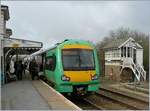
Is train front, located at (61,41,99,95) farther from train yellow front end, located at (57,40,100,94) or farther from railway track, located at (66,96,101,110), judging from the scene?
railway track, located at (66,96,101,110)

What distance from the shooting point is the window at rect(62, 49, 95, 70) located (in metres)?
18.6

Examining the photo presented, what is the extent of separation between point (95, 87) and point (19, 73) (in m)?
13.1

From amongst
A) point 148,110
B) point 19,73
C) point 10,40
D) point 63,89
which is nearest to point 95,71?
point 63,89

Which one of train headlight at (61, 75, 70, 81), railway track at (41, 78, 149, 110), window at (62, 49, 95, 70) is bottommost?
railway track at (41, 78, 149, 110)

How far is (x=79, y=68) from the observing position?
727 inches

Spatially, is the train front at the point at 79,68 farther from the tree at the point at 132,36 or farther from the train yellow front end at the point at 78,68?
the tree at the point at 132,36

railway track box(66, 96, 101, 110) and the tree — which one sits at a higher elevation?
the tree

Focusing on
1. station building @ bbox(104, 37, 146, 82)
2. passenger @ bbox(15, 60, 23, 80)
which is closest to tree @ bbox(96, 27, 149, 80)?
station building @ bbox(104, 37, 146, 82)

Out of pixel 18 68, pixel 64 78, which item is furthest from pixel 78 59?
pixel 18 68

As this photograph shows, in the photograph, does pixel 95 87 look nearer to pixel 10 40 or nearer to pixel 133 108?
pixel 133 108

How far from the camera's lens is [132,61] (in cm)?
4084

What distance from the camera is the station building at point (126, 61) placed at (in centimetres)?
4037

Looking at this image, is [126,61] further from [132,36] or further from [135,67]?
[132,36]

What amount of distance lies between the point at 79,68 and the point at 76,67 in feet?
0.51
